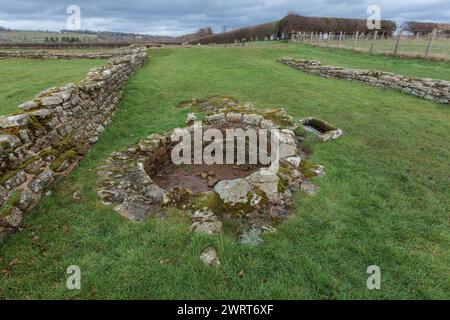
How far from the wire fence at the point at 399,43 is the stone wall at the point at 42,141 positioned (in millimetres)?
21703

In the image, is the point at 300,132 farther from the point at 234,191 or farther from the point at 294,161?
the point at 234,191

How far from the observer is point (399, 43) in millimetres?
30031

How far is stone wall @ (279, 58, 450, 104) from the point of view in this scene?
37.2 ft

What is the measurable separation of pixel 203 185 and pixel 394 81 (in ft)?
39.0

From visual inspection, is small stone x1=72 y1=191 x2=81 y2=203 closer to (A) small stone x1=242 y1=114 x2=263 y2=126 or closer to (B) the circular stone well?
(B) the circular stone well

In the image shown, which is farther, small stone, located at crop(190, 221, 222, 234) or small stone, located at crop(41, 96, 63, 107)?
small stone, located at crop(41, 96, 63, 107)

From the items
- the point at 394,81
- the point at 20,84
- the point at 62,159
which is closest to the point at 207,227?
the point at 62,159

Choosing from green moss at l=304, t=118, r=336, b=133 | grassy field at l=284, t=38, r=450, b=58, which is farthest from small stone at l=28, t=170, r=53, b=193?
grassy field at l=284, t=38, r=450, b=58

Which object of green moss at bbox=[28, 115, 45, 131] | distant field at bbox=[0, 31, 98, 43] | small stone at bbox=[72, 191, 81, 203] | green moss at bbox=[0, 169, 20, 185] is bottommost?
small stone at bbox=[72, 191, 81, 203]

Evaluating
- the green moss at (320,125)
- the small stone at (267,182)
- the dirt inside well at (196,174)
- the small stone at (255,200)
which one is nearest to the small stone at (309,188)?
the small stone at (267,182)

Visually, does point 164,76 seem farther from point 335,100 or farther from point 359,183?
point 359,183

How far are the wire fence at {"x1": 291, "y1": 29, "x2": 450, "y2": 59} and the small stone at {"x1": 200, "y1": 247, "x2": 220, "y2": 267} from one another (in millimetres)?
21904

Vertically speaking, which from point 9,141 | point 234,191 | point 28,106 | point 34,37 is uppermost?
point 34,37

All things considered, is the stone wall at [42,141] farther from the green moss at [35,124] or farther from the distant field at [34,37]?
the distant field at [34,37]
